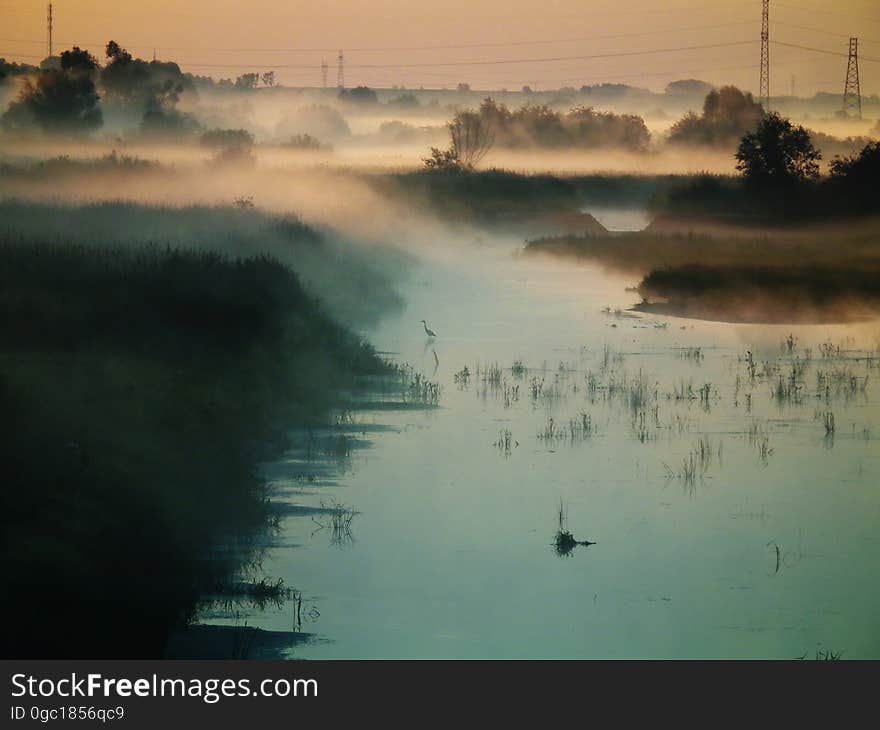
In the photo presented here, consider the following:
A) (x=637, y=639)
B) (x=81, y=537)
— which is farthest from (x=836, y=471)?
(x=81, y=537)

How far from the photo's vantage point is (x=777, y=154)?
727 cm

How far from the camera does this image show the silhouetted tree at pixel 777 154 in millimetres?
7207

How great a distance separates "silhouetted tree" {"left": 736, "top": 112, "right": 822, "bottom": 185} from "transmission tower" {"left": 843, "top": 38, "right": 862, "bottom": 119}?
0.24 m

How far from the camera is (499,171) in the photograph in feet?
23.7

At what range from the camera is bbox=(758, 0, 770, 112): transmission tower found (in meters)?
7.18

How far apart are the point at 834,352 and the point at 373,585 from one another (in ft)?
9.53

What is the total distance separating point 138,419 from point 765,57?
3.44 metres

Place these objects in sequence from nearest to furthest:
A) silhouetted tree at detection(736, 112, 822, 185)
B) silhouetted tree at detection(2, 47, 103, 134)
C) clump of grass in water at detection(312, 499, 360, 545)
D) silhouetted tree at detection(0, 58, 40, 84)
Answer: clump of grass in water at detection(312, 499, 360, 545)
silhouetted tree at detection(0, 58, 40, 84)
silhouetted tree at detection(2, 47, 103, 134)
silhouetted tree at detection(736, 112, 822, 185)

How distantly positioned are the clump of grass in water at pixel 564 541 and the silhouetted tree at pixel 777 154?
2.07 meters

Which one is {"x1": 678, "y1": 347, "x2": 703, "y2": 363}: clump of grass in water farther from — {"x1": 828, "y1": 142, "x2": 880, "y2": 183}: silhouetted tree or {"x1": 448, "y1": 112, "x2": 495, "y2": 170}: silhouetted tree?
{"x1": 448, "y1": 112, "x2": 495, "y2": 170}: silhouetted tree

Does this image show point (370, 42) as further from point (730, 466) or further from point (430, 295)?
point (730, 466)

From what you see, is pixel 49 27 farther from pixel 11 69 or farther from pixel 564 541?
pixel 564 541

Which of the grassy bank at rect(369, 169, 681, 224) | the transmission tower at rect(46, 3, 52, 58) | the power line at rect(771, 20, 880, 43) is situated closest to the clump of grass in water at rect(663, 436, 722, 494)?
the grassy bank at rect(369, 169, 681, 224)

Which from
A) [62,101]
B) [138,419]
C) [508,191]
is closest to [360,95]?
[508,191]
